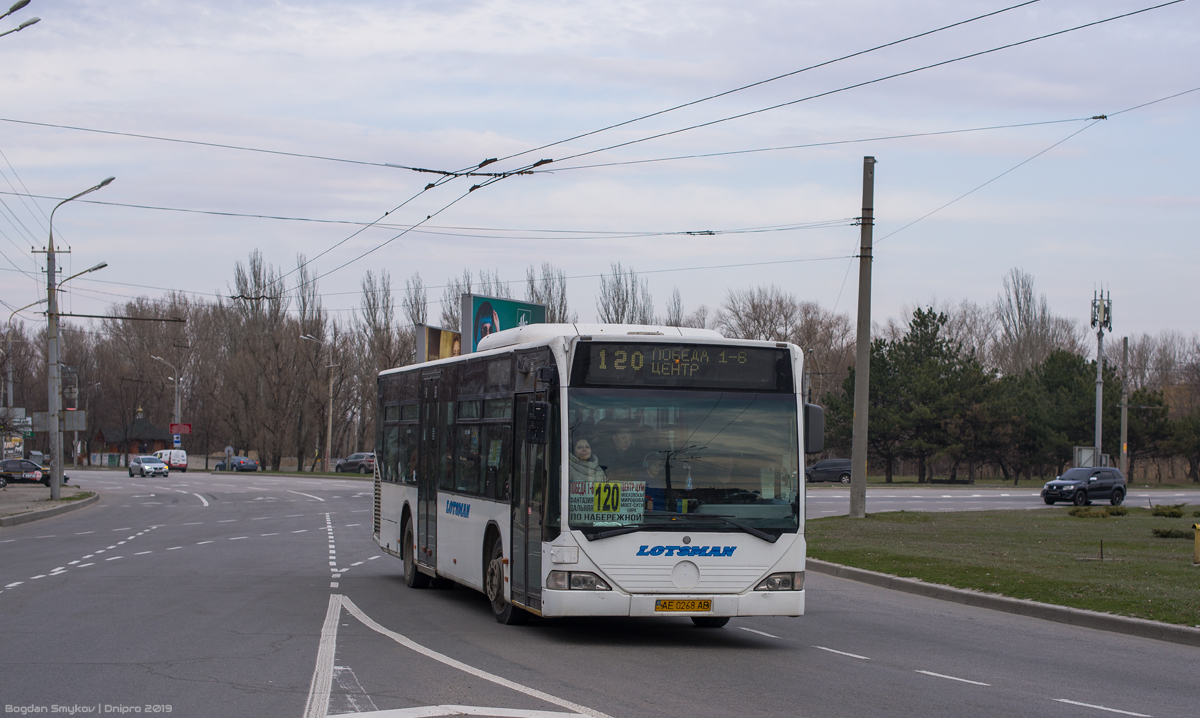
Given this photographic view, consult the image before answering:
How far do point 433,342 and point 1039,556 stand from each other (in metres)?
23.6

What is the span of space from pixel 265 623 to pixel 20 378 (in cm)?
8299

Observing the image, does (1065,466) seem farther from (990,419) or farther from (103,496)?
(103,496)

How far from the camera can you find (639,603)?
403 inches

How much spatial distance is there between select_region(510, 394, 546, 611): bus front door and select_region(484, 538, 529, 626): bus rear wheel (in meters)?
0.40

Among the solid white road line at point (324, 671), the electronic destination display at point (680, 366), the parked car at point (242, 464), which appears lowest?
the parked car at point (242, 464)

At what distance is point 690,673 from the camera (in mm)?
9047

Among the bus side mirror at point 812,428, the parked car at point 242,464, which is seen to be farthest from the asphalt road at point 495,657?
the parked car at point 242,464

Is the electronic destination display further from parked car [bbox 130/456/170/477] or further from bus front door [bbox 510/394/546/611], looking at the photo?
parked car [bbox 130/456/170/477]

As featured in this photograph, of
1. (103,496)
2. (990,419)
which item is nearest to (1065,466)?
(990,419)

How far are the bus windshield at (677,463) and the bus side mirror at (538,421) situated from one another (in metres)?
0.26

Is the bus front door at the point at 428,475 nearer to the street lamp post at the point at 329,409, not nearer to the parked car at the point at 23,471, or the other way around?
the parked car at the point at 23,471

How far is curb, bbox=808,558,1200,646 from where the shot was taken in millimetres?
11891

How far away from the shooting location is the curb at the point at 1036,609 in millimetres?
11891

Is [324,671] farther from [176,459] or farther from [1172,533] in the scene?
[176,459]
